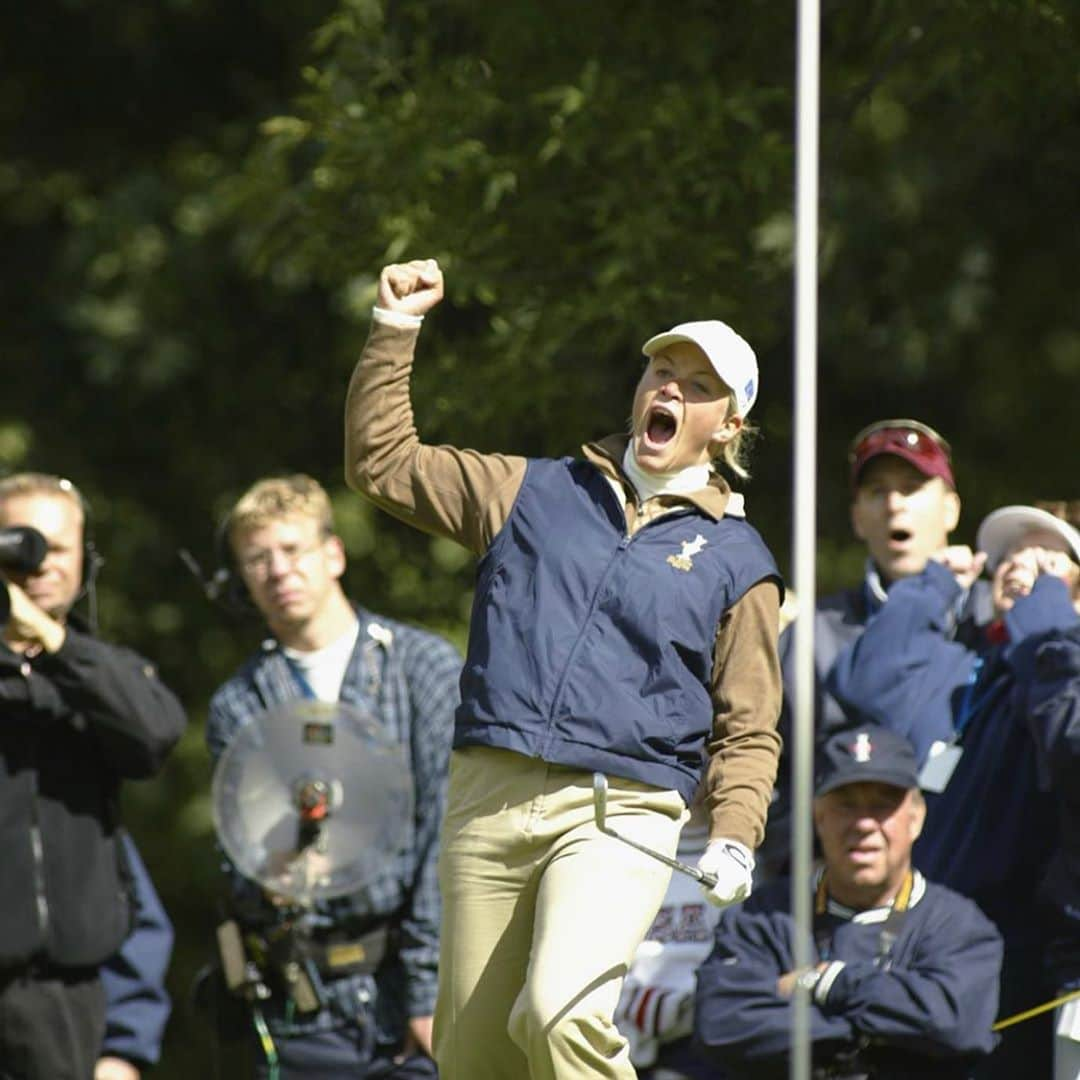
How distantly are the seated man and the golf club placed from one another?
1.21 meters

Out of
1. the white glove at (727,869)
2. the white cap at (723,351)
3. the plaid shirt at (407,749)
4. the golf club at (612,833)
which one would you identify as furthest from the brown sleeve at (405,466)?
the plaid shirt at (407,749)

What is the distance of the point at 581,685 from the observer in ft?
17.8

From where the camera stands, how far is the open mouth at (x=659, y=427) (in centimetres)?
568

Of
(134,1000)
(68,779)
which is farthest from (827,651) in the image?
(134,1000)

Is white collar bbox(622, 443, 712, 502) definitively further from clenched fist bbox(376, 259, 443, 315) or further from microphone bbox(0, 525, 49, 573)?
microphone bbox(0, 525, 49, 573)

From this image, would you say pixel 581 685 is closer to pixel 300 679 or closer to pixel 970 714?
pixel 970 714

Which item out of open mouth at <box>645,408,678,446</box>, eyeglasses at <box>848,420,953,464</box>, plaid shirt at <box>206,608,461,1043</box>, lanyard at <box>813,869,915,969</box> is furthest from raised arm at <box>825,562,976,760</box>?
open mouth at <box>645,408,678,446</box>

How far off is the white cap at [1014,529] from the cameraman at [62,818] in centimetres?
213

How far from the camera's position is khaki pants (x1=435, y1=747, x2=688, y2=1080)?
5.36 meters

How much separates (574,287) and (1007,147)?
250 cm

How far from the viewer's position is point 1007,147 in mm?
10172

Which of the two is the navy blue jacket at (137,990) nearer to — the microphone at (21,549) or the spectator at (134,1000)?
the spectator at (134,1000)

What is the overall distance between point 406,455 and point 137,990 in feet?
8.27

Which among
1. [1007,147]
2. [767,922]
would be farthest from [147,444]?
[767,922]
